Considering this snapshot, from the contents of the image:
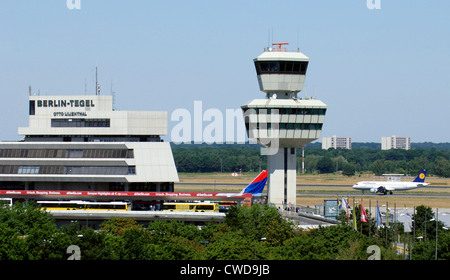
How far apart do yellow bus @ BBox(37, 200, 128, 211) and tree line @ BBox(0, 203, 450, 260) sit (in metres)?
16.9

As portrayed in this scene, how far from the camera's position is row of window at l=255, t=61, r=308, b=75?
143875mm

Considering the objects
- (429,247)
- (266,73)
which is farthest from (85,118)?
(429,247)

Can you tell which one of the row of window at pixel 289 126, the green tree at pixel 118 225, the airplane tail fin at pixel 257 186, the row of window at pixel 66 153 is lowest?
the green tree at pixel 118 225

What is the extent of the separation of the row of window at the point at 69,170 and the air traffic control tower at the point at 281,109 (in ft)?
90.0

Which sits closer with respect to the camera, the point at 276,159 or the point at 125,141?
the point at 125,141

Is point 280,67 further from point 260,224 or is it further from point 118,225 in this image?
point 118,225

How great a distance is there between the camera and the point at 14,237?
262 feet

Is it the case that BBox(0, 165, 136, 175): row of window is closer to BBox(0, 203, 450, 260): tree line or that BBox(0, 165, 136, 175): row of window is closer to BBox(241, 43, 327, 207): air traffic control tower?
BBox(0, 203, 450, 260): tree line

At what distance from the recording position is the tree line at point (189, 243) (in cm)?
7738

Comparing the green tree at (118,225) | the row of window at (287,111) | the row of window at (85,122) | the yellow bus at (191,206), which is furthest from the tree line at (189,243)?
the row of window at (287,111)

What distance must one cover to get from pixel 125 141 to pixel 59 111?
1287 cm

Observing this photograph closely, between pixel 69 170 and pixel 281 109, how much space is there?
131 ft

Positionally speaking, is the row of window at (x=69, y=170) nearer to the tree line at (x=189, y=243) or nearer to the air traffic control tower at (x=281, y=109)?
the tree line at (x=189, y=243)
